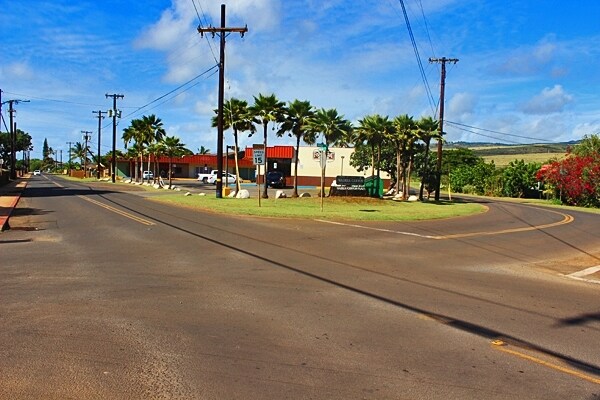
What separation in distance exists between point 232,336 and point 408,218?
61.4ft

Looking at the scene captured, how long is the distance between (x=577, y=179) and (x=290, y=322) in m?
42.7

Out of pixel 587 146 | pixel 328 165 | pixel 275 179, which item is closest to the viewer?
pixel 587 146

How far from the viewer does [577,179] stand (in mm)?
43812

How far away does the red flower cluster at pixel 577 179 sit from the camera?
138ft

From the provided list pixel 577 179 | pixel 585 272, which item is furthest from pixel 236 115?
pixel 585 272

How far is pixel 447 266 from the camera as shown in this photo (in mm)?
12305

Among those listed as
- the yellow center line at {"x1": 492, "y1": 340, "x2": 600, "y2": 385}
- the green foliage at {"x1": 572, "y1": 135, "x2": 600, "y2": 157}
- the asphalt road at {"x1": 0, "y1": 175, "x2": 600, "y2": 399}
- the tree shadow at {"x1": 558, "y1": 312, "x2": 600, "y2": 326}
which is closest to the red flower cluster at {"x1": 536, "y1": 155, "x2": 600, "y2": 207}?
the green foliage at {"x1": 572, "y1": 135, "x2": 600, "y2": 157}

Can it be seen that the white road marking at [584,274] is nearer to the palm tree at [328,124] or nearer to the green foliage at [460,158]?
the palm tree at [328,124]

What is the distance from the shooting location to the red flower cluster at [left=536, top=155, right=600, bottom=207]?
4215 cm

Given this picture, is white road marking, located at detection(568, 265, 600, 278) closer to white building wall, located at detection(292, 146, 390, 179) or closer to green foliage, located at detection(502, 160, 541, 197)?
green foliage, located at detection(502, 160, 541, 197)

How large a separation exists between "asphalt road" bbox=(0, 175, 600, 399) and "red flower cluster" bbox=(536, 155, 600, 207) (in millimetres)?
30774

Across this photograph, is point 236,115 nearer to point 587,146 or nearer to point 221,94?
point 221,94

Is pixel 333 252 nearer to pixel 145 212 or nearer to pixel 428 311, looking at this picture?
pixel 428 311

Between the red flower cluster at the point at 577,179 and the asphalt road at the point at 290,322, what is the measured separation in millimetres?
30774
